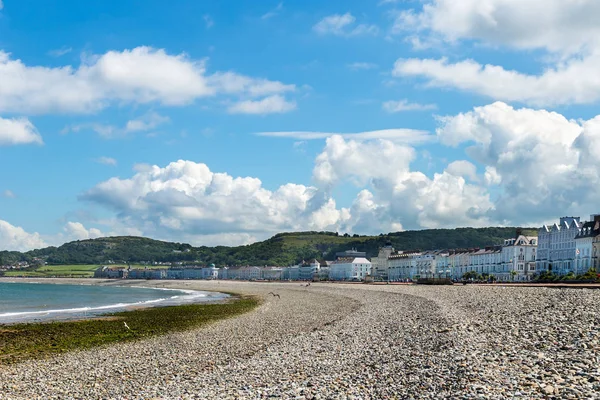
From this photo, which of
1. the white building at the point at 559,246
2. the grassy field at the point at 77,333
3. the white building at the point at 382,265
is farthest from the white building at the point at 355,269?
the grassy field at the point at 77,333

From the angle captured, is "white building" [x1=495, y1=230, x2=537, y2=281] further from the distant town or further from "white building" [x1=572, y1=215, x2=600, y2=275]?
"white building" [x1=572, y1=215, x2=600, y2=275]

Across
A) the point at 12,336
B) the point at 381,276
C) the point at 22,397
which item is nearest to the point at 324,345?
the point at 22,397

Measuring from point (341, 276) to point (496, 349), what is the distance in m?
173

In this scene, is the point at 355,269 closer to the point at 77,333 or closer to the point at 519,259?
the point at 519,259

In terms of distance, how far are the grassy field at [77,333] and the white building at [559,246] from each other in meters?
67.6

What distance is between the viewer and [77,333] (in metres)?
30.4

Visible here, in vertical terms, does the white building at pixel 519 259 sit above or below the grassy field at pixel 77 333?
above

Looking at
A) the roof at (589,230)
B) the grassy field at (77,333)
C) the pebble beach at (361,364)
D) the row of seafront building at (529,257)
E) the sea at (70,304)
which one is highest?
the roof at (589,230)

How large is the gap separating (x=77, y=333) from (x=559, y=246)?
82.7 m

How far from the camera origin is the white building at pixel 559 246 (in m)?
91.0

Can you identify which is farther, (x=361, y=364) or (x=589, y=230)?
(x=589, y=230)

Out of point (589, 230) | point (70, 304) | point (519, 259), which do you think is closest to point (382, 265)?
point (519, 259)

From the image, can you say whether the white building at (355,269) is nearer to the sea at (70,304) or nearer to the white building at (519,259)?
the white building at (519,259)

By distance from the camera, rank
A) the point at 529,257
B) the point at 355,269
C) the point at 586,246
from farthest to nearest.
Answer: the point at 355,269, the point at 529,257, the point at 586,246
